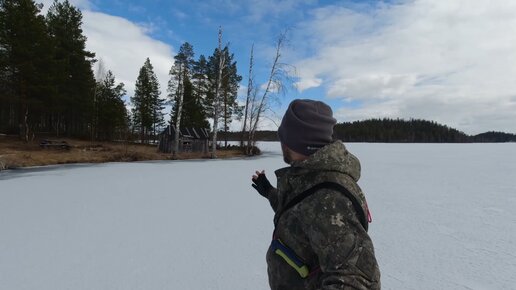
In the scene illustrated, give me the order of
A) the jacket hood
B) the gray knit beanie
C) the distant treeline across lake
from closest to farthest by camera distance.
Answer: the jacket hood, the gray knit beanie, the distant treeline across lake

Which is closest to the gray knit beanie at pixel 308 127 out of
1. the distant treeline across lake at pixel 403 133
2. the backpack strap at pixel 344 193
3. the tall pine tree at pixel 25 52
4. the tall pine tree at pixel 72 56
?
the backpack strap at pixel 344 193

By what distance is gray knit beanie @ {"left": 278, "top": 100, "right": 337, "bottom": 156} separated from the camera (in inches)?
55.5

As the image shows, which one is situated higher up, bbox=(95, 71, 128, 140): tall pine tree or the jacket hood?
bbox=(95, 71, 128, 140): tall pine tree

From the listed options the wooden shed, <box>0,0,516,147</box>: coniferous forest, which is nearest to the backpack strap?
<box>0,0,516,147</box>: coniferous forest

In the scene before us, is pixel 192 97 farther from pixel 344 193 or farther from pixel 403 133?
pixel 403 133

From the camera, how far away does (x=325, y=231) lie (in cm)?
121

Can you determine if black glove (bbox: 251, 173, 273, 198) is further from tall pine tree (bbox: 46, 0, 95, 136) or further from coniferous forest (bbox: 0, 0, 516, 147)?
tall pine tree (bbox: 46, 0, 95, 136)

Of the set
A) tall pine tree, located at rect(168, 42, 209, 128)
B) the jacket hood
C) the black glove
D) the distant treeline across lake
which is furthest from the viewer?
the distant treeline across lake

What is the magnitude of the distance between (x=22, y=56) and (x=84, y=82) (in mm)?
9326

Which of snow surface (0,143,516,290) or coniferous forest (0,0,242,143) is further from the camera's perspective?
coniferous forest (0,0,242,143)

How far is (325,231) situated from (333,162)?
0.89 feet

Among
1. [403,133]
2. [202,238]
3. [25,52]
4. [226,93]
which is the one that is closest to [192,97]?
[226,93]

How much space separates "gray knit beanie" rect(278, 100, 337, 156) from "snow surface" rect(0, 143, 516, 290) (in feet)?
7.24

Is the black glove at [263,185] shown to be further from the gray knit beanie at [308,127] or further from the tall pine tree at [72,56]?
the tall pine tree at [72,56]
